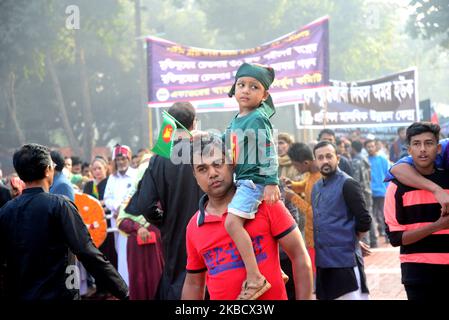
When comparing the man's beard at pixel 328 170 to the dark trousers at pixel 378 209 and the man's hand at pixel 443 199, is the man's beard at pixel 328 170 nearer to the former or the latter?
the man's hand at pixel 443 199

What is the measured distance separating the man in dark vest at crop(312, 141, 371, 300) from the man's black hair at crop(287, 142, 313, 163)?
2.18ft

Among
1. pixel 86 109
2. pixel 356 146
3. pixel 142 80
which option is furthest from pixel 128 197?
pixel 86 109

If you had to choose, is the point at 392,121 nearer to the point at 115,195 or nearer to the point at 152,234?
the point at 115,195

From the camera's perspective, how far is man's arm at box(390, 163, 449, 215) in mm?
3912

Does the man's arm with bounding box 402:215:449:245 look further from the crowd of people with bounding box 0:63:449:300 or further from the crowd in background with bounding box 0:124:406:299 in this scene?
the crowd in background with bounding box 0:124:406:299

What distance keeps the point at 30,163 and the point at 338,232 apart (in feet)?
9.13

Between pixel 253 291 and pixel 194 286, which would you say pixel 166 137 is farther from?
pixel 253 291

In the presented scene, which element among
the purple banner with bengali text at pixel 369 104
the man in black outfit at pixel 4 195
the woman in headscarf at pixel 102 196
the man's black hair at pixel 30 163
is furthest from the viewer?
the purple banner with bengali text at pixel 369 104

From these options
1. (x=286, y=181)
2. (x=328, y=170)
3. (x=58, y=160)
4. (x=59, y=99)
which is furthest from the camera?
(x=59, y=99)

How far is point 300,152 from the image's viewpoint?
668 centimetres

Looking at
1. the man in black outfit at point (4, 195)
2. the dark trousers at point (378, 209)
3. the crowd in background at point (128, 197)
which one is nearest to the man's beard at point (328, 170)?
the crowd in background at point (128, 197)

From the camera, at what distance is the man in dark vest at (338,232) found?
5.72 meters

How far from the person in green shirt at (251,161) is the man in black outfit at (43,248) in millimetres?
1122

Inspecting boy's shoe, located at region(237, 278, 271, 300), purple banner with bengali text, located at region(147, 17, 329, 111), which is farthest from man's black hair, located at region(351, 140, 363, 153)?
boy's shoe, located at region(237, 278, 271, 300)
